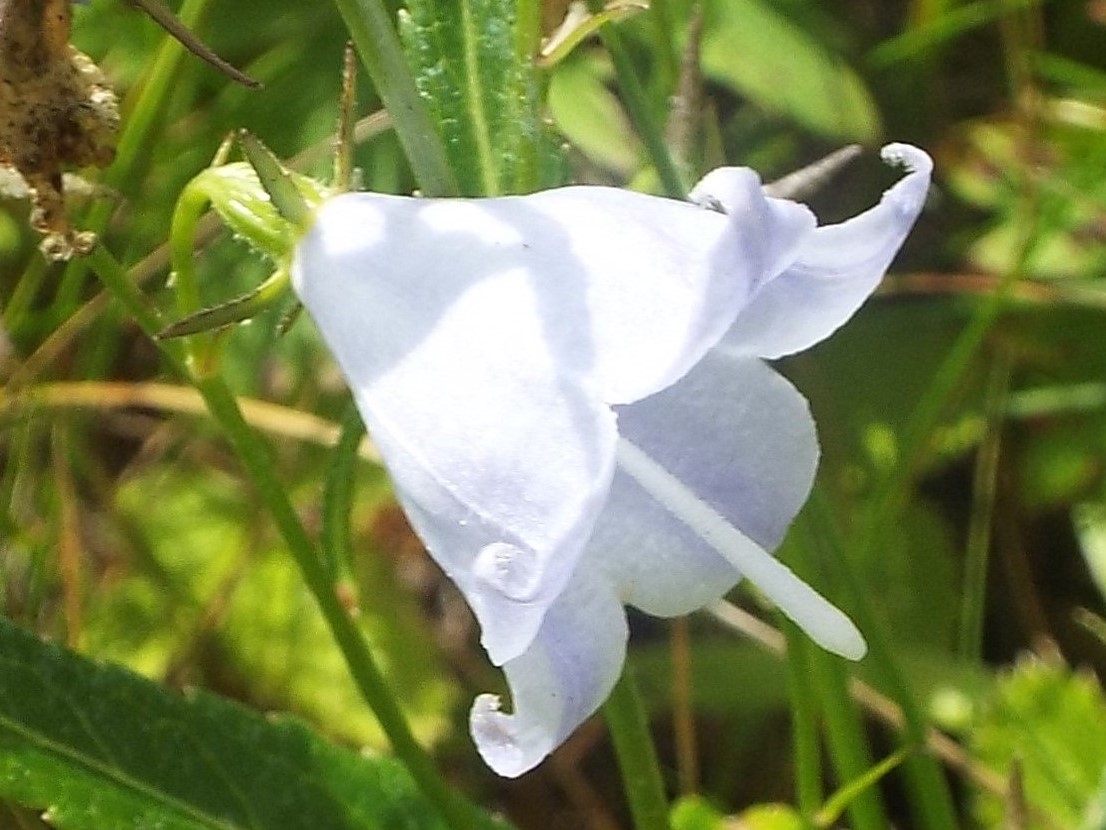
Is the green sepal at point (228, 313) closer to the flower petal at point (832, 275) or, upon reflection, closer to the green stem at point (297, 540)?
the green stem at point (297, 540)

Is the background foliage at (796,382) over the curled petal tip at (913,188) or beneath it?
beneath

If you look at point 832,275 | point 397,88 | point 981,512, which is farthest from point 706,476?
point 981,512

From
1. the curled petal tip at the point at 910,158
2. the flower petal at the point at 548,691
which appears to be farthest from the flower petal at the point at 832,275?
the flower petal at the point at 548,691

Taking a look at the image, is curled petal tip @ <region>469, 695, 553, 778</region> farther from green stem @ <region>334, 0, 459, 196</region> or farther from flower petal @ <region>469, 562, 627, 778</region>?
green stem @ <region>334, 0, 459, 196</region>

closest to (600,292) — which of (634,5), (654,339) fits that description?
(654,339)

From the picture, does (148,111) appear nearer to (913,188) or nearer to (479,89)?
(479,89)

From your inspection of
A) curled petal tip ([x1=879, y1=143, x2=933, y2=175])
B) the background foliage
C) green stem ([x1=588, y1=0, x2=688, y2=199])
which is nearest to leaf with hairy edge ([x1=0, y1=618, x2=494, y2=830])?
the background foliage
